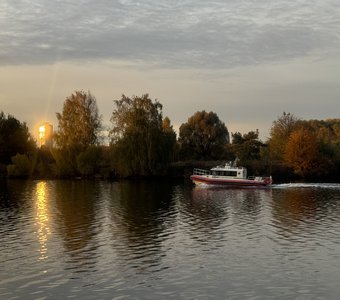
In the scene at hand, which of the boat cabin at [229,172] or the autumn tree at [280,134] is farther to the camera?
the autumn tree at [280,134]

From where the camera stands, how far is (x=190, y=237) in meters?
38.0

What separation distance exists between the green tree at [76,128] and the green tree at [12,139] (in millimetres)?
14991

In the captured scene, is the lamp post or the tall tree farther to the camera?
the lamp post

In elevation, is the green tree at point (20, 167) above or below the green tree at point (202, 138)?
below

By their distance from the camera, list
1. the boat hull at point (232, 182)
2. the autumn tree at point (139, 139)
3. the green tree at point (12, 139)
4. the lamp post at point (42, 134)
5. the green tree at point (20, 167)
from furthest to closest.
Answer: the lamp post at point (42, 134) < the green tree at point (12, 139) < the green tree at point (20, 167) < the autumn tree at point (139, 139) < the boat hull at point (232, 182)

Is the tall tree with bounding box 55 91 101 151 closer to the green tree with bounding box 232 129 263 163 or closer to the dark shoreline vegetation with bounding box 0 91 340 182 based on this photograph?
the dark shoreline vegetation with bounding box 0 91 340 182

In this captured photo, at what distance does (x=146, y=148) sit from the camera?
10519 cm

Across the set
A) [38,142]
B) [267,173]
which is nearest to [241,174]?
[267,173]

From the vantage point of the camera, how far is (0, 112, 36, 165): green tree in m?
123

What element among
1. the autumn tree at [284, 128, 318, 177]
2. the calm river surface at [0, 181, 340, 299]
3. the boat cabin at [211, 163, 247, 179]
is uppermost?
the autumn tree at [284, 128, 318, 177]

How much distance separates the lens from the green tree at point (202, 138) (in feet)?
409

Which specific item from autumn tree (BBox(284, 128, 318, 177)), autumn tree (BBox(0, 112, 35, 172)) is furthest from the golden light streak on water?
autumn tree (BBox(284, 128, 318, 177))

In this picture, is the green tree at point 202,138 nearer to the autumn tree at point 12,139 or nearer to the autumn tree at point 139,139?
the autumn tree at point 139,139

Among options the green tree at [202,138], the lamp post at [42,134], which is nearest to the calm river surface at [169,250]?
the green tree at [202,138]
